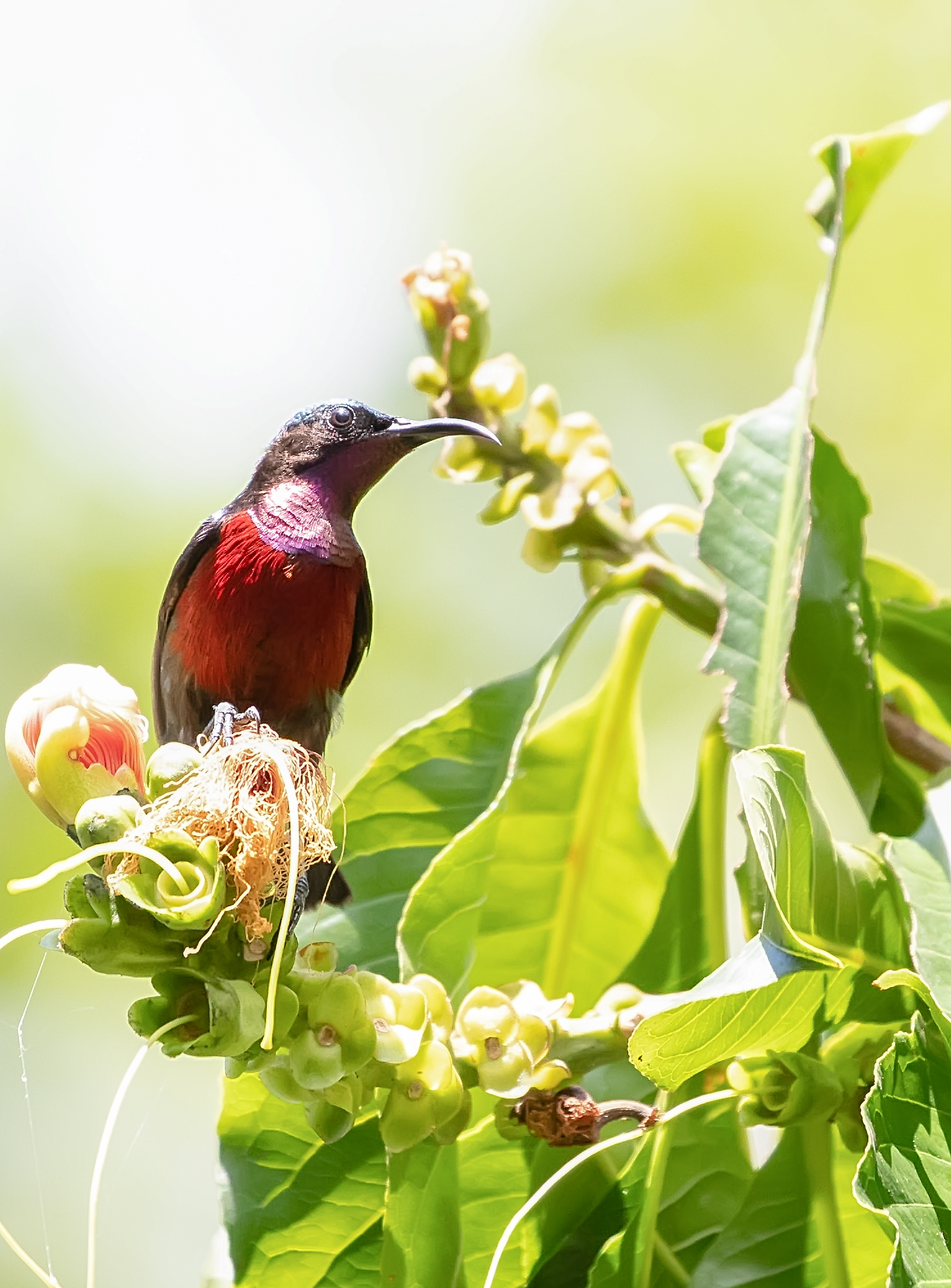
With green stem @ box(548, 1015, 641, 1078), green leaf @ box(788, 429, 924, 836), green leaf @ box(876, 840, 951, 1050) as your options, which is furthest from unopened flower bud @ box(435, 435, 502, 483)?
green stem @ box(548, 1015, 641, 1078)

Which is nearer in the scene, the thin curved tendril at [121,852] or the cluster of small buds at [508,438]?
the thin curved tendril at [121,852]

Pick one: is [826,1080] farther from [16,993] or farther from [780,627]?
[16,993]

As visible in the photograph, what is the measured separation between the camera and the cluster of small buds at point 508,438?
7.29 ft

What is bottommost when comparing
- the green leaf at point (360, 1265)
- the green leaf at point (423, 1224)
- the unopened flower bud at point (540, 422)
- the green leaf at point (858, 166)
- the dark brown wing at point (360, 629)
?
the green leaf at point (360, 1265)

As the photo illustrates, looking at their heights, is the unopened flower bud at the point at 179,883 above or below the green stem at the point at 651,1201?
above

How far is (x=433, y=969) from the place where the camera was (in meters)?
1.88

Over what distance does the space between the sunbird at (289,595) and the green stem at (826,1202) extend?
29.6 inches

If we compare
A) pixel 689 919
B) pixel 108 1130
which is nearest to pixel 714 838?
pixel 689 919

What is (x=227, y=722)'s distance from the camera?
5.39 ft

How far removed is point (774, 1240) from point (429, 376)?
4.47 ft

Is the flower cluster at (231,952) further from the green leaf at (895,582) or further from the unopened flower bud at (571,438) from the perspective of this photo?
the green leaf at (895,582)

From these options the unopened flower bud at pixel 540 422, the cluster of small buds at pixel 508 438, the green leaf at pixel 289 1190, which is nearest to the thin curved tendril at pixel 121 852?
the green leaf at pixel 289 1190

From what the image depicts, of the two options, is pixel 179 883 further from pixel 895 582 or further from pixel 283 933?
pixel 895 582

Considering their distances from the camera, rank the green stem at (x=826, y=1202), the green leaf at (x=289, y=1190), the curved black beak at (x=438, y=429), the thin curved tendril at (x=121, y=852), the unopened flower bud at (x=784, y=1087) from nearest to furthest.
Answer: the thin curved tendril at (x=121, y=852) → the unopened flower bud at (x=784, y=1087) → the green stem at (x=826, y=1202) → the green leaf at (x=289, y=1190) → the curved black beak at (x=438, y=429)
